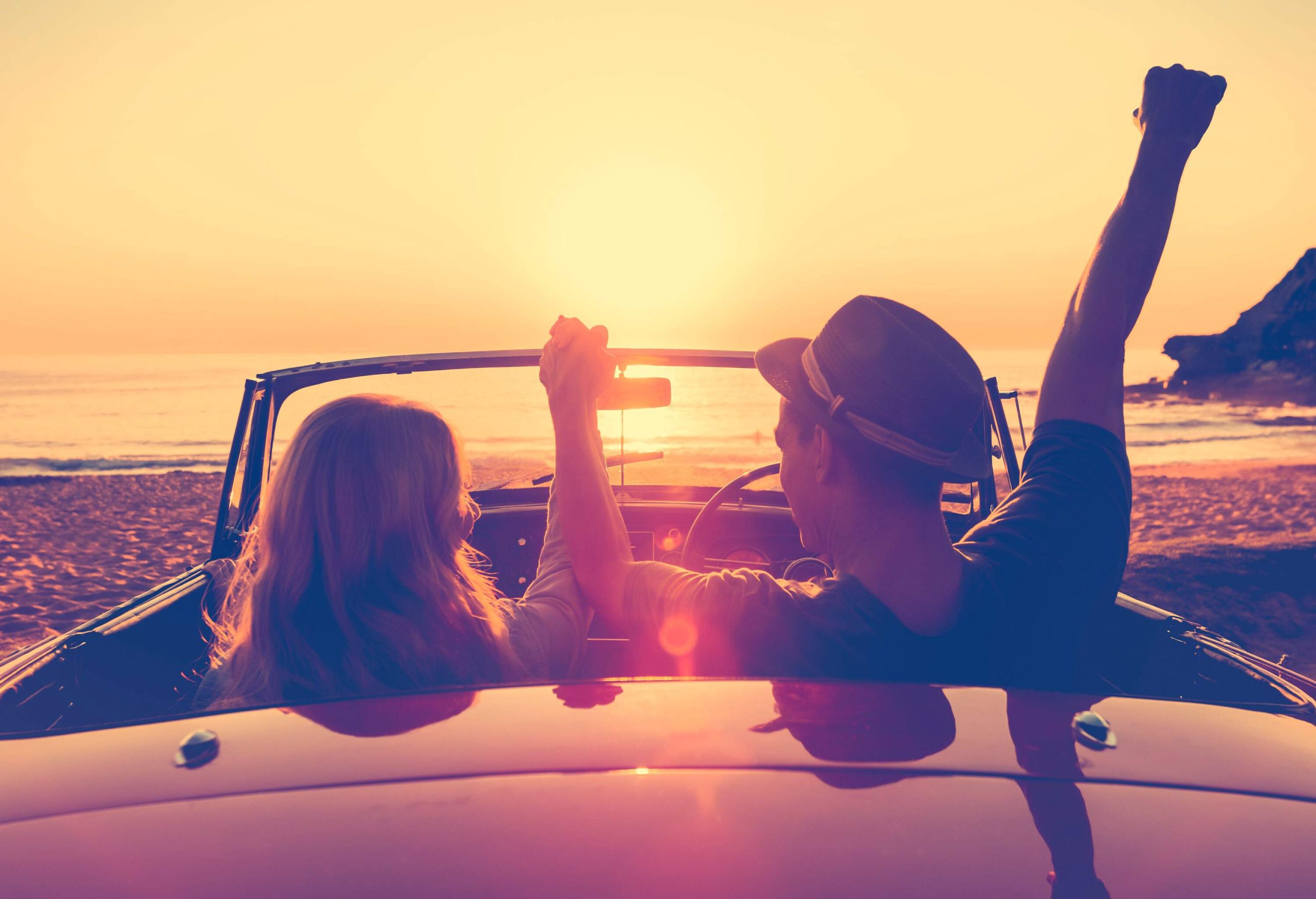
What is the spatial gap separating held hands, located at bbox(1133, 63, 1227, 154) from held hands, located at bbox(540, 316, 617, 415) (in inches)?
51.6

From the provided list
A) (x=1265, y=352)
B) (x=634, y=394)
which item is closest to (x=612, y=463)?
(x=634, y=394)

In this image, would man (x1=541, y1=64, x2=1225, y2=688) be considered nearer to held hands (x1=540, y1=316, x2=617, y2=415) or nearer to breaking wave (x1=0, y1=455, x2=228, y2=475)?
held hands (x1=540, y1=316, x2=617, y2=415)

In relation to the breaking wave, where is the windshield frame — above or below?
above

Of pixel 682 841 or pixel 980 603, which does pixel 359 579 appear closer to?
pixel 682 841

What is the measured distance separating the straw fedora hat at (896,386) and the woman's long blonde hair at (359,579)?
0.77m

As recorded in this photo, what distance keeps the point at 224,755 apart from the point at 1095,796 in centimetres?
101

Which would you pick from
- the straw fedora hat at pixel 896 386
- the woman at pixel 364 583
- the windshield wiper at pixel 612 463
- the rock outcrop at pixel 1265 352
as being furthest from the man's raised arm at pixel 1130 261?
the rock outcrop at pixel 1265 352

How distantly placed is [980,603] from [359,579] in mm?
1172

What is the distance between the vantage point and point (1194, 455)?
22328 millimetres

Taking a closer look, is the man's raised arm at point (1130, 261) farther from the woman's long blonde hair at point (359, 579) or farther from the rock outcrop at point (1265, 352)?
the rock outcrop at point (1265, 352)

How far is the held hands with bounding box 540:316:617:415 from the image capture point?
188cm

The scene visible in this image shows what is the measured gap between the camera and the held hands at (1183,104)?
188 cm

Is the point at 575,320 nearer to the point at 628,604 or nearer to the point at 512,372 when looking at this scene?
the point at 628,604

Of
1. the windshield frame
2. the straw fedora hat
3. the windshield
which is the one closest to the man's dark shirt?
the straw fedora hat
